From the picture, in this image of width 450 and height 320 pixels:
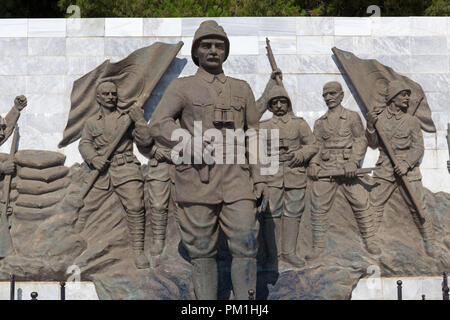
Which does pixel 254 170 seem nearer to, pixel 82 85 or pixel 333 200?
pixel 333 200

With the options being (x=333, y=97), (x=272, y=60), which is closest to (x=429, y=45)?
(x=333, y=97)

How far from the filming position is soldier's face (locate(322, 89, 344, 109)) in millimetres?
9820

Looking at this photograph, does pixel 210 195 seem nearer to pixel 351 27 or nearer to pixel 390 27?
pixel 351 27

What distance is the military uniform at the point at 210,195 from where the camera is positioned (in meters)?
7.49

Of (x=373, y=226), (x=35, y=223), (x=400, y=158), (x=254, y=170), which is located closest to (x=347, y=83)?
(x=400, y=158)

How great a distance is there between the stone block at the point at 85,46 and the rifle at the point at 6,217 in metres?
1.35

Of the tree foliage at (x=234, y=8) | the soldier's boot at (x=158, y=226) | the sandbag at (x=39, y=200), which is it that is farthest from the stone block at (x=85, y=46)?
the tree foliage at (x=234, y=8)

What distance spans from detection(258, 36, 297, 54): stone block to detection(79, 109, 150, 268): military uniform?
2.04 meters

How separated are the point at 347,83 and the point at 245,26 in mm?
1615

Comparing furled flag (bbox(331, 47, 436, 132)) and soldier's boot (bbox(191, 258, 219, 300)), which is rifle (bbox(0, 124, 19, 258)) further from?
furled flag (bbox(331, 47, 436, 132))

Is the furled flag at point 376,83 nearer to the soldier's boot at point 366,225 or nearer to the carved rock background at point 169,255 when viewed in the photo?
the carved rock background at point 169,255

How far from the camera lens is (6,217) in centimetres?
947

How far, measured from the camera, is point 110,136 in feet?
31.1

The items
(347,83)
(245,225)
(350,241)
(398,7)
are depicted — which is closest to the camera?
(245,225)
